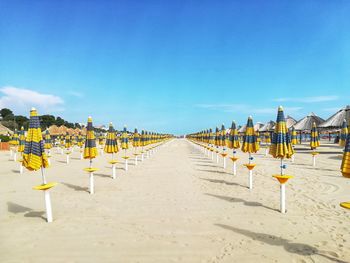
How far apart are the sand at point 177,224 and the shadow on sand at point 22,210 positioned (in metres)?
0.03

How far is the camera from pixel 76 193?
32.8 feet

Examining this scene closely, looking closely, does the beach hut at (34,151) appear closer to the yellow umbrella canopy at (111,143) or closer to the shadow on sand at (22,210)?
the shadow on sand at (22,210)

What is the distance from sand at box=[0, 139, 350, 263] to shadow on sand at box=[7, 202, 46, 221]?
0.03 metres

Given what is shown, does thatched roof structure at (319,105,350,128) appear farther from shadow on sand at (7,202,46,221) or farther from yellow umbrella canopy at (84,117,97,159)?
A: shadow on sand at (7,202,46,221)

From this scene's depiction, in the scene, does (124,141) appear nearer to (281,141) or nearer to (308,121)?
(281,141)

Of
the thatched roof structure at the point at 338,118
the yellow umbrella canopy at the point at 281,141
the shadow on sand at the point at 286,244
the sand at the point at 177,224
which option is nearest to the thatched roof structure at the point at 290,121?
the thatched roof structure at the point at 338,118

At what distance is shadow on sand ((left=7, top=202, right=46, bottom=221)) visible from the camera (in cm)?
737

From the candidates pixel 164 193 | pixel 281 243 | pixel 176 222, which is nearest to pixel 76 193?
pixel 164 193

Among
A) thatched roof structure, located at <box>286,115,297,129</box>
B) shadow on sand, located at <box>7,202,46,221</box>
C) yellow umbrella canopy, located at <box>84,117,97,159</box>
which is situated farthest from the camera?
Answer: thatched roof structure, located at <box>286,115,297,129</box>

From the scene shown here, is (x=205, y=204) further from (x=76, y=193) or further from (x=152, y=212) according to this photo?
(x=76, y=193)

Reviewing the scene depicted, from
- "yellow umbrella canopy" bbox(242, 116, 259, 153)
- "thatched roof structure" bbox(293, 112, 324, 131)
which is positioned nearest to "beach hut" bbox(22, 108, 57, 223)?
"yellow umbrella canopy" bbox(242, 116, 259, 153)

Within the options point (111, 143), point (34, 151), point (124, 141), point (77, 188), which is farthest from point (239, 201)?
point (124, 141)

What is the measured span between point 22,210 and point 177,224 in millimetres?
5405

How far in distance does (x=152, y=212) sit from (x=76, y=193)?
432 centimetres
